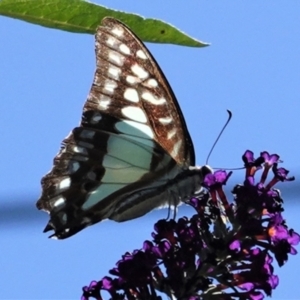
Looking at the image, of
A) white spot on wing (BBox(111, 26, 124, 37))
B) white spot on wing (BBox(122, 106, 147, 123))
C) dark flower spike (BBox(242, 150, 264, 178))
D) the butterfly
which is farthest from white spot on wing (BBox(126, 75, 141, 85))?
dark flower spike (BBox(242, 150, 264, 178))

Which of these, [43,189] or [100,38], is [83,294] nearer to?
[43,189]

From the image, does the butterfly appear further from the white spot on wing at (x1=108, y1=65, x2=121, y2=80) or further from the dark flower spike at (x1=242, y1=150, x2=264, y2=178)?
the dark flower spike at (x1=242, y1=150, x2=264, y2=178)

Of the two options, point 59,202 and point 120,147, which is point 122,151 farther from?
point 59,202

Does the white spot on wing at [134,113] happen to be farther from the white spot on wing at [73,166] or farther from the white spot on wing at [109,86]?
the white spot on wing at [73,166]

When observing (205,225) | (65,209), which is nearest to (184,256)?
(205,225)

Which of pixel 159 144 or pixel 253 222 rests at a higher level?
pixel 159 144

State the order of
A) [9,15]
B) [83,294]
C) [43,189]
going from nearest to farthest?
[9,15]
[83,294]
[43,189]

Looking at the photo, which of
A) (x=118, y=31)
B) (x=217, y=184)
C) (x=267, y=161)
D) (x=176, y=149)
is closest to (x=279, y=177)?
(x=267, y=161)

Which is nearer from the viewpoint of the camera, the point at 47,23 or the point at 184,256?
the point at 47,23
